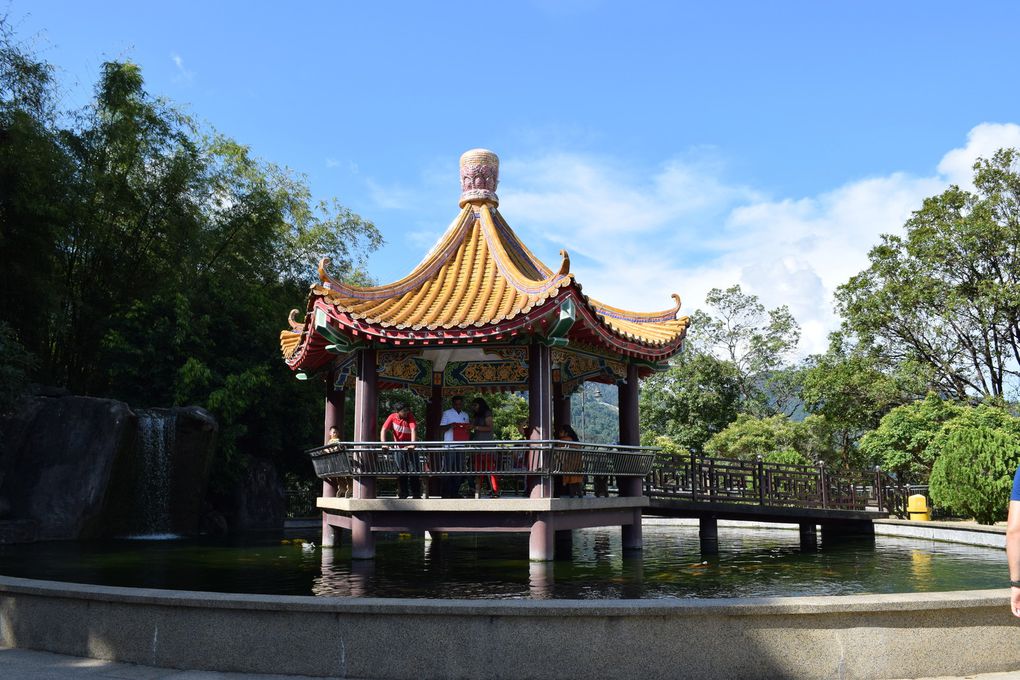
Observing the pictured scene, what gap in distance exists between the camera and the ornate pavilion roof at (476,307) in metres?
12.9

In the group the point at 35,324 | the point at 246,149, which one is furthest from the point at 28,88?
the point at 246,149

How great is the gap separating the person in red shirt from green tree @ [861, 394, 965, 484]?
19488mm

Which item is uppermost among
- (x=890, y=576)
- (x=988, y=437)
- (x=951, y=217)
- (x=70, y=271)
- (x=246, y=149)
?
(x=246, y=149)

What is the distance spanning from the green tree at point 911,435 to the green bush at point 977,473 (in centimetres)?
522

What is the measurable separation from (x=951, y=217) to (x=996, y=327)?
481 centimetres

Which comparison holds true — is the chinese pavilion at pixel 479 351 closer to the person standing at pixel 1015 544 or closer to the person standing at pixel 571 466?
the person standing at pixel 571 466

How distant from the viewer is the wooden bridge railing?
17906 millimetres

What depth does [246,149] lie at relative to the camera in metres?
40.0

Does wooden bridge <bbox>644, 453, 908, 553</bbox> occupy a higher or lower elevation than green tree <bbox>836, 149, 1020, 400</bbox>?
lower

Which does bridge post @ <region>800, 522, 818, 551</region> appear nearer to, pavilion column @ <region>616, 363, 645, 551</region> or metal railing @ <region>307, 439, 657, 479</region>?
pavilion column @ <region>616, 363, 645, 551</region>

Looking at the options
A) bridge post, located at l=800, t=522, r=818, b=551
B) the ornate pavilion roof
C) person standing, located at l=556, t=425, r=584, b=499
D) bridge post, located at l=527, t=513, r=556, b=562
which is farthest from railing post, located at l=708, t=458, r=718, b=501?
bridge post, located at l=527, t=513, r=556, b=562

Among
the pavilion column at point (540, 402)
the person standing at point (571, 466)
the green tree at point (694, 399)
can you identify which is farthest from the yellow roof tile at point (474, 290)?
the green tree at point (694, 399)

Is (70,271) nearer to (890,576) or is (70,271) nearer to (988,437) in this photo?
(890,576)

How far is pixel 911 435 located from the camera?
2831 cm
